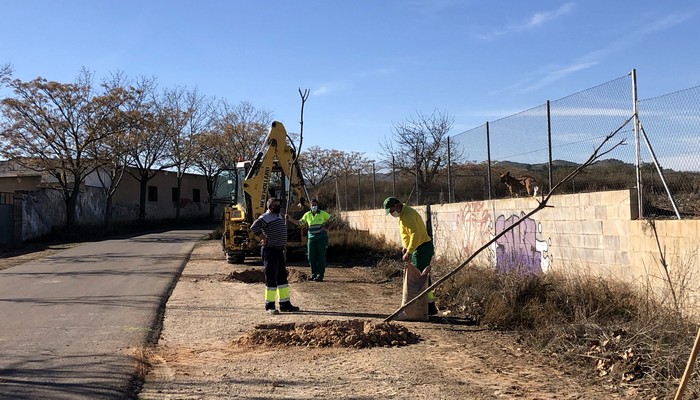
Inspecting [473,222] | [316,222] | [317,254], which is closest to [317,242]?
[317,254]

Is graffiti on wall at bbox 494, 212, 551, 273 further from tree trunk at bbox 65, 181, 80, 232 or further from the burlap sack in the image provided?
tree trunk at bbox 65, 181, 80, 232

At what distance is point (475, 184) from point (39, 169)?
27.8 metres

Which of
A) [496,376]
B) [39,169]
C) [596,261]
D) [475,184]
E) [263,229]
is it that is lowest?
[496,376]

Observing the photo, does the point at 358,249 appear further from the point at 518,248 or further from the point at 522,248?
the point at 522,248

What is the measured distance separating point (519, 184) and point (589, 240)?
275 cm

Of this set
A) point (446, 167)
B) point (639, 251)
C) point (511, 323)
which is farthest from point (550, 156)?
point (446, 167)

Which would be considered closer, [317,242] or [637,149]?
[637,149]

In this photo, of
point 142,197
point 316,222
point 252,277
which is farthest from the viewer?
point 142,197

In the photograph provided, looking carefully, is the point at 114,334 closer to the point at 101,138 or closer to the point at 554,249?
the point at 554,249

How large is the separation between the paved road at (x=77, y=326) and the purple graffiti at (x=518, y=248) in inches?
251

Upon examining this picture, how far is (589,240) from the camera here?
9453 mm

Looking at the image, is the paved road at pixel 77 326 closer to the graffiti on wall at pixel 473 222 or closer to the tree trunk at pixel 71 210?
the graffiti on wall at pixel 473 222

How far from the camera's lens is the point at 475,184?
1388 centimetres

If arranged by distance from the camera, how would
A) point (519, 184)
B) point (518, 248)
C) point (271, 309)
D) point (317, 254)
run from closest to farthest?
point (271, 309) < point (518, 248) < point (519, 184) < point (317, 254)
